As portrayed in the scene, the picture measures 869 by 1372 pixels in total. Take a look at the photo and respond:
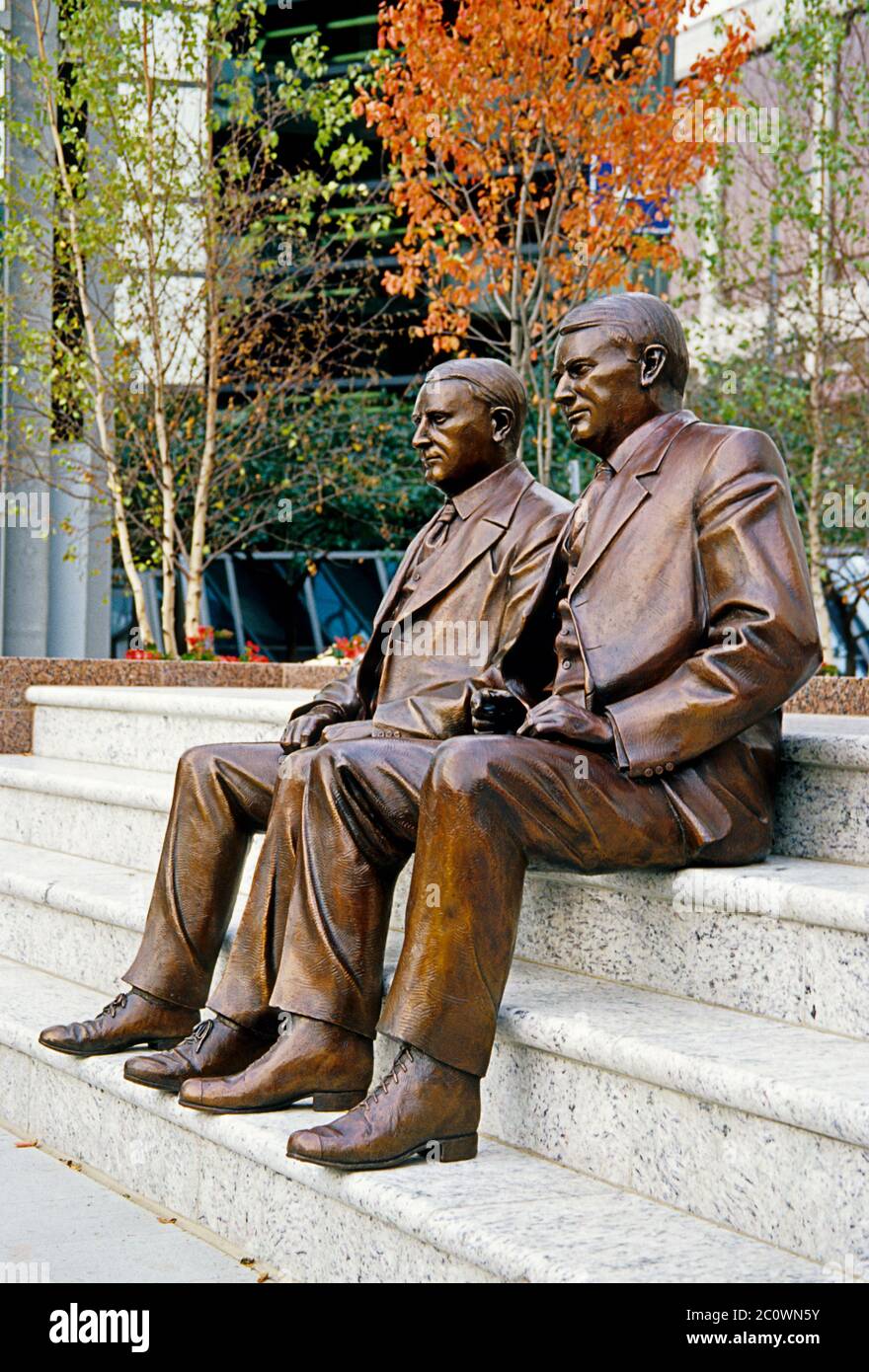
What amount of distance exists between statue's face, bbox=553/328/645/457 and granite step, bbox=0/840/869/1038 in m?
1.09

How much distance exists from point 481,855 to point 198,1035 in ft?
3.73

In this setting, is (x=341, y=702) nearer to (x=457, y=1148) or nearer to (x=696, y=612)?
(x=696, y=612)

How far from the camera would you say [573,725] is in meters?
3.78

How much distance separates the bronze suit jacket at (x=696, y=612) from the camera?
12.2ft

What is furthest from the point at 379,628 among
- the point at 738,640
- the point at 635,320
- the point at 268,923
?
the point at 738,640

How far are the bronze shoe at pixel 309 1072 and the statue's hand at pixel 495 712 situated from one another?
817mm

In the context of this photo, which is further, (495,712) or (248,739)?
(248,739)

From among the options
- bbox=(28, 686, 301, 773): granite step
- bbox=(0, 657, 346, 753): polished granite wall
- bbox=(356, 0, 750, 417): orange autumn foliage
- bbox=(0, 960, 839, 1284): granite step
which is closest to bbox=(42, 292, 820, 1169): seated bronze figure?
bbox=(0, 960, 839, 1284): granite step

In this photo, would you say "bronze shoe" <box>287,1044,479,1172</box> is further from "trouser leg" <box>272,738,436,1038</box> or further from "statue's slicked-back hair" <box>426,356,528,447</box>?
"statue's slicked-back hair" <box>426,356,528,447</box>

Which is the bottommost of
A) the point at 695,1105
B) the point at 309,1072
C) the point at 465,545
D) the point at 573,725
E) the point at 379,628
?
the point at 309,1072

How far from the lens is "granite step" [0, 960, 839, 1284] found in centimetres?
303

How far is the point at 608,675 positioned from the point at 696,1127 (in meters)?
1.09

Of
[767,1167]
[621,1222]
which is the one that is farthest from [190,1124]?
[767,1167]

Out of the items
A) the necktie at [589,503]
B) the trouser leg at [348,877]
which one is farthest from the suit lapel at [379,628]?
the trouser leg at [348,877]
